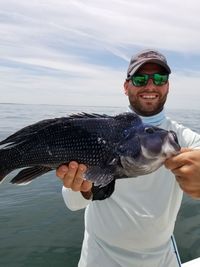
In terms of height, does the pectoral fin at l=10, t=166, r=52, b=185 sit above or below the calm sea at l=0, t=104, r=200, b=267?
above

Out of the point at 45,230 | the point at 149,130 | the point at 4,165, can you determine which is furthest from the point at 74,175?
the point at 45,230

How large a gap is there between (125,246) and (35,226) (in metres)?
5.70

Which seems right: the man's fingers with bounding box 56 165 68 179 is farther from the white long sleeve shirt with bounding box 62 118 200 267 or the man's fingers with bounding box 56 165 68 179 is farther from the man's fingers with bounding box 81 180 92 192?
the white long sleeve shirt with bounding box 62 118 200 267

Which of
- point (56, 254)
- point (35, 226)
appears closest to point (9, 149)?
point (56, 254)

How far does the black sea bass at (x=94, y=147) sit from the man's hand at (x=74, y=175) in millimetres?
47

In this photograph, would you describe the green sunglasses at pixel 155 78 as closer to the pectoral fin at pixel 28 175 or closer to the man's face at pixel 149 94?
the man's face at pixel 149 94

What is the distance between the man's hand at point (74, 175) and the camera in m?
3.18

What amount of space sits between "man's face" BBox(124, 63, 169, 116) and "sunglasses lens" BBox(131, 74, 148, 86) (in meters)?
0.04

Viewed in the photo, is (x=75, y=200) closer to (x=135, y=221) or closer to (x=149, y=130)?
(x=135, y=221)

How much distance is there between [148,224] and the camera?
13.6 feet

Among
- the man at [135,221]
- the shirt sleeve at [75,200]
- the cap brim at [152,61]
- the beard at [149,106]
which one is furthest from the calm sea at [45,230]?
the cap brim at [152,61]

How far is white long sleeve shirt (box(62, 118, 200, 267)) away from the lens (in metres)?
4.16

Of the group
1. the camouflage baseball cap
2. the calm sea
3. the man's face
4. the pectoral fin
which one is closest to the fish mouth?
the pectoral fin

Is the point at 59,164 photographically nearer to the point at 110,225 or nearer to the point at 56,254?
the point at 110,225
